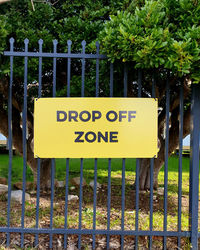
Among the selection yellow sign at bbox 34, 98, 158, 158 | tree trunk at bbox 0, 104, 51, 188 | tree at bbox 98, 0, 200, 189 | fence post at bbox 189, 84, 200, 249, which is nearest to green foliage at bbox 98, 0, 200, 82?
tree at bbox 98, 0, 200, 189

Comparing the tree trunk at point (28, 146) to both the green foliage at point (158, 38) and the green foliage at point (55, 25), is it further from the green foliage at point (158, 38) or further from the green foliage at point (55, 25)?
the green foliage at point (158, 38)

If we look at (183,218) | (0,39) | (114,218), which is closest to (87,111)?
(0,39)

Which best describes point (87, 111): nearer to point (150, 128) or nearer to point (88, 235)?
point (150, 128)

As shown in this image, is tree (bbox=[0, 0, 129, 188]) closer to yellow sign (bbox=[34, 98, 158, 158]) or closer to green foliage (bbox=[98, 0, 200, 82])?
yellow sign (bbox=[34, 98, 158, 158])

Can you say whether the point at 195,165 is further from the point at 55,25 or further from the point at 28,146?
the point at 28,146

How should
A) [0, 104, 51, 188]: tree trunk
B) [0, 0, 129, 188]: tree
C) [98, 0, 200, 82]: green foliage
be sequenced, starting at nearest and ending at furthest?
[98, 0, 200, 82]: green foliage, [0, 0, 129, 188]: tree, [0, 104, 51, 188]: tree trunk

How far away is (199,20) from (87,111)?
Result: 1.65 metres

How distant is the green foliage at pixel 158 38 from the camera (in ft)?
10.4

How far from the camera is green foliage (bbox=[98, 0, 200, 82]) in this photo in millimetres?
3164

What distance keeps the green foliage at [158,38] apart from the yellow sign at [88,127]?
1.85 feet

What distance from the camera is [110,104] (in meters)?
3.55

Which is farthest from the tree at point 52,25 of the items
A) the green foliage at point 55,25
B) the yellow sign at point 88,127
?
the yellow sign at point 88,127

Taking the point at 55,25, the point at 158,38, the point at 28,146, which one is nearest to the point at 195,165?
the point at 158,38

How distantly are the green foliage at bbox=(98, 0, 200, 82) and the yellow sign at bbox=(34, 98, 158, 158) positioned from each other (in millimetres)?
564
